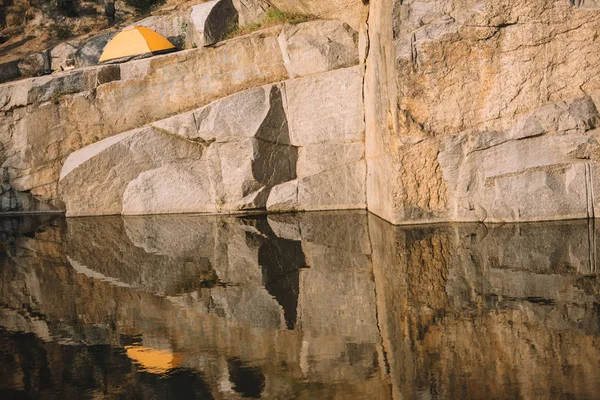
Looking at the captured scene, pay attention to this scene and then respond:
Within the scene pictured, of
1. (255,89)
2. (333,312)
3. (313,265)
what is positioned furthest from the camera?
(255,89)

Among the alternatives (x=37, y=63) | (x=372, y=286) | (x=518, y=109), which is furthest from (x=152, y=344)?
(x=37, y=63)

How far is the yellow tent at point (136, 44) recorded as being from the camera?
15.0m

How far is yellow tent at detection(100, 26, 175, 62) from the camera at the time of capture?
15016 millimetres

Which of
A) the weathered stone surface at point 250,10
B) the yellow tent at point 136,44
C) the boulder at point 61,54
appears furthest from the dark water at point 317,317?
the boulder at point 61,54

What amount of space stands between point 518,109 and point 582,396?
6059 millimetres

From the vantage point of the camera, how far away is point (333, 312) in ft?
18.0

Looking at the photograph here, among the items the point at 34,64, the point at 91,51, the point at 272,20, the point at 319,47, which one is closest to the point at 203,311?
the point at 319,47

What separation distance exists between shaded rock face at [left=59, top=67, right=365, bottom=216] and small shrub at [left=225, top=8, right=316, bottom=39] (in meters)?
1.24

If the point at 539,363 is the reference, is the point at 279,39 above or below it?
above

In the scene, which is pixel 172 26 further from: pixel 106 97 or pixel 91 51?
pixel 106 97

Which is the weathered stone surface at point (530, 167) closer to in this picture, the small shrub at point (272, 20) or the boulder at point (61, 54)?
the small shrub at point (272, 20)

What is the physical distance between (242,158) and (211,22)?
3104 millimetres

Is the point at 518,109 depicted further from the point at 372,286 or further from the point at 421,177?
the point at 372,286

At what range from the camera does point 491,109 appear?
9.07m
